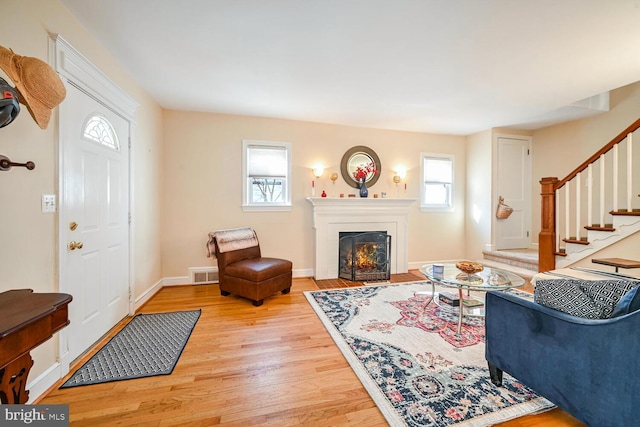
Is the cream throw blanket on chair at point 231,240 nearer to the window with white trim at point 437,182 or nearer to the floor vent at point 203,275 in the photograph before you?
the floor vent at point 203,275

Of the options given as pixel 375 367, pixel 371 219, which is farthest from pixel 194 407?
pixel 371 219

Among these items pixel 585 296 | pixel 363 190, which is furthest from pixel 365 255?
pixel 585 296

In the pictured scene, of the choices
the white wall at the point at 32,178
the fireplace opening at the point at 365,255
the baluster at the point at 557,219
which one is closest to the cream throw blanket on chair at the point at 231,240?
the fireplace opening at the point at 365,255

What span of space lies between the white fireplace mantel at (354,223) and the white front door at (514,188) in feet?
6.08

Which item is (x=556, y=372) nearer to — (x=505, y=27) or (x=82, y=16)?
(x=505, y=27)

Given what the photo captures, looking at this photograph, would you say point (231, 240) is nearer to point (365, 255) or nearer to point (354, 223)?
point (354, 223)

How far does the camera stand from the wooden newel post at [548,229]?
12.1ft

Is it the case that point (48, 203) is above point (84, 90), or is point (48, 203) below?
below

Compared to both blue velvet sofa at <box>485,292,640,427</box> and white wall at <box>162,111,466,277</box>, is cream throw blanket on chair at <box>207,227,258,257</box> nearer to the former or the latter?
white wall at <box>162,111,466,277</box>

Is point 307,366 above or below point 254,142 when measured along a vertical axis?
below

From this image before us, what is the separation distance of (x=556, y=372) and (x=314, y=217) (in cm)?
333

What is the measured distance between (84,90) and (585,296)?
3710mm

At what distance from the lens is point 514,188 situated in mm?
4988

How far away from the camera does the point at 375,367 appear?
1.98 metres
